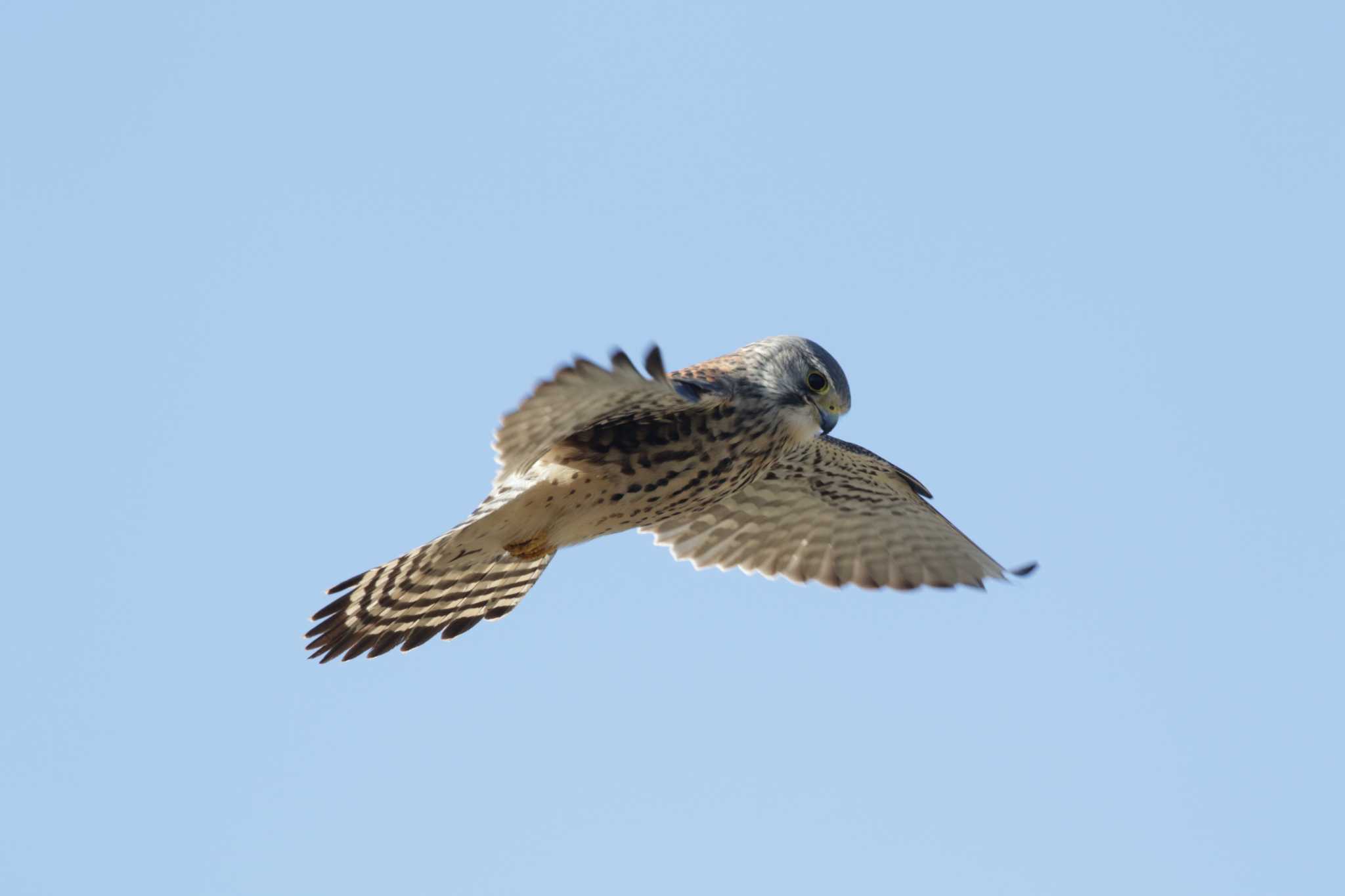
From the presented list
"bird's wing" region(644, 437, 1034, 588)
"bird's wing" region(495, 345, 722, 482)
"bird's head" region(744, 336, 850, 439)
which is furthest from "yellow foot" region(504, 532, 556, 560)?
"bird's wing" region(644, 437, 1034, 588)

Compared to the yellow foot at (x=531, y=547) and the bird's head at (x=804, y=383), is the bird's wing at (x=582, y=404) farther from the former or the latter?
the bird's head at (x=804, y=383)

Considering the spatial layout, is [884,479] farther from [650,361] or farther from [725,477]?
[650,361]

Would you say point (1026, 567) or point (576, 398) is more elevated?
point (1026, 567)

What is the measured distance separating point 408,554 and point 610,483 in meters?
0.90

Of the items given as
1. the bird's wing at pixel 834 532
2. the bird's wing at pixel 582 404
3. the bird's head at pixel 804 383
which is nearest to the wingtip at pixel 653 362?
the bird's wing at pixel 582 404

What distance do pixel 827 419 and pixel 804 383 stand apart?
22 centimetres

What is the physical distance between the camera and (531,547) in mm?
7156

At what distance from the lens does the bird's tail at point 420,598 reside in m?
7.17

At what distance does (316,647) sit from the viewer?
286 inches

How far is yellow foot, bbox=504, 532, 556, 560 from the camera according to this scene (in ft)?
23.4

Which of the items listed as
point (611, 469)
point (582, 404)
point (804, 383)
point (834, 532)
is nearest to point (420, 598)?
point (611, 469)

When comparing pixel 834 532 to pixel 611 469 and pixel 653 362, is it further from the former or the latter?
pixel 653 362

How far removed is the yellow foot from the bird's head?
3.69 feet

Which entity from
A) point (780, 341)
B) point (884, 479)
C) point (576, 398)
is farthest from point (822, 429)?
point (576, 398)
